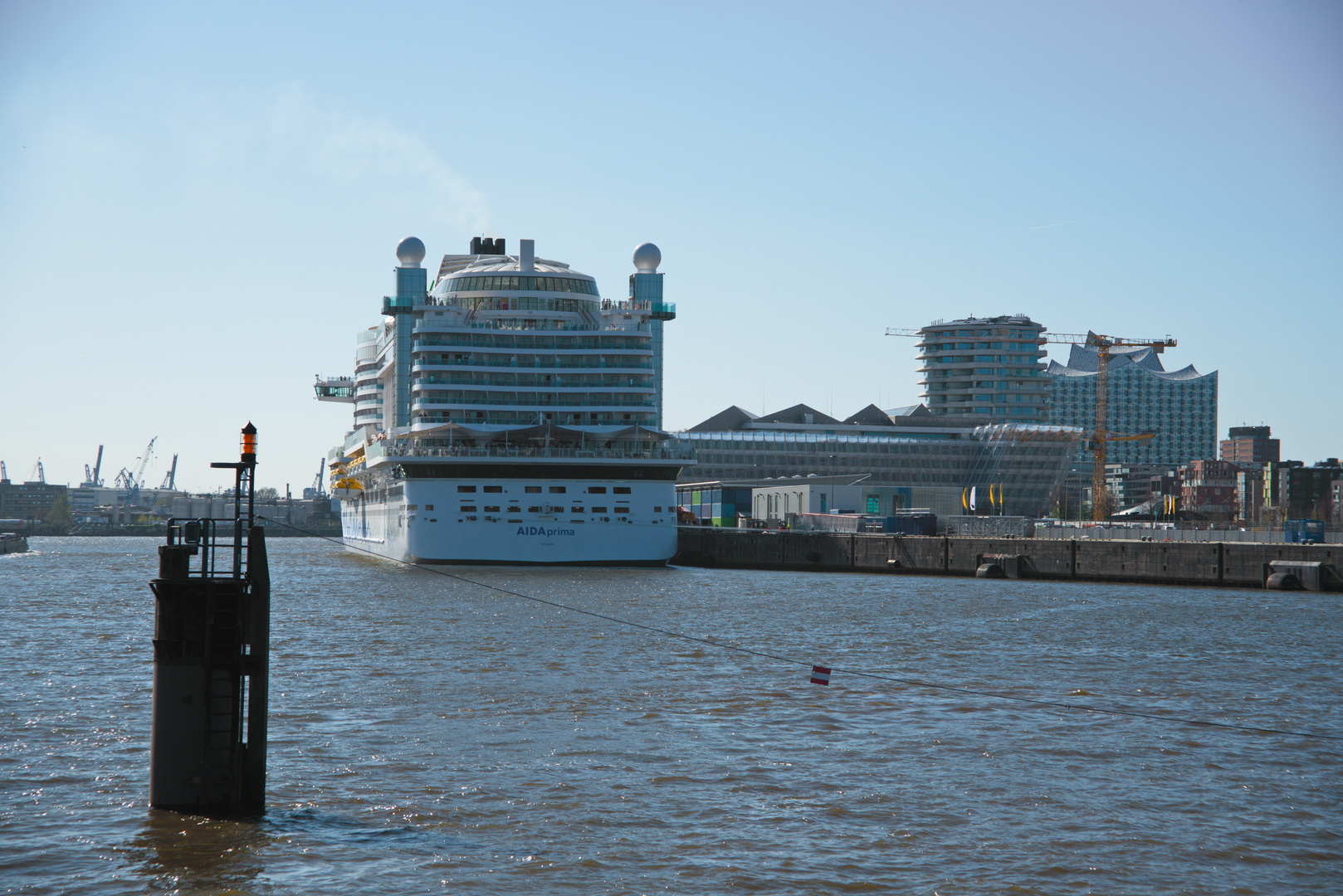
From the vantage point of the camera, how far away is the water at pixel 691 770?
13.7m

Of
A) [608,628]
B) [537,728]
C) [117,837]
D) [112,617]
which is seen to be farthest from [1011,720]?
[112,617]

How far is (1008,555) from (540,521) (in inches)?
1070

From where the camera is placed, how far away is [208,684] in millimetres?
14945

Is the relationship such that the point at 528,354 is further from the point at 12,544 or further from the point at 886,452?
the point at 886,452

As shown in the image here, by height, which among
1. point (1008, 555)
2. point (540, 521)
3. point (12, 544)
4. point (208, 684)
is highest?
point (540, 521)

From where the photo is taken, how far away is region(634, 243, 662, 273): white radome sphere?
90.8 m

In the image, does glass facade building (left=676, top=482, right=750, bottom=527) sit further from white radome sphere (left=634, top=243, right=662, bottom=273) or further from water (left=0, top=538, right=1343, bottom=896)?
water (left=0, top=538, right=1343, bottom=896)

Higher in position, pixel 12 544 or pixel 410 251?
pixel 410 251

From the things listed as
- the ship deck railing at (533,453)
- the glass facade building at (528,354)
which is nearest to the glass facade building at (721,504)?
the glass facade building at (528,354)

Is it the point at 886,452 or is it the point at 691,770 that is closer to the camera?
the point at 691,770

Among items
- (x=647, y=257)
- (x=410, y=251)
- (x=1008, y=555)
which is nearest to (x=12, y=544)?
(x=410, y=251)

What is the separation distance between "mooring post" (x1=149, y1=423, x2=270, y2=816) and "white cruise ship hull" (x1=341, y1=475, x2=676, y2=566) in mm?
51726

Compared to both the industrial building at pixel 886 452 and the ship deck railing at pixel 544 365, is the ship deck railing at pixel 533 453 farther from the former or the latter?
the industrial building at pixel 886 452

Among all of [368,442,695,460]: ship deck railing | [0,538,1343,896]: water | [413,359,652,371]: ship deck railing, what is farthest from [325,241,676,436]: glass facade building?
[0,538,1343,896]: water
